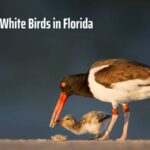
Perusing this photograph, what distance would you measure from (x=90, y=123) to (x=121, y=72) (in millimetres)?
824

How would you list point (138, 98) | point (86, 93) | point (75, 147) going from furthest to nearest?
point (86, 93)
point (138, 98)
point (75, 147)

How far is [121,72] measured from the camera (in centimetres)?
911

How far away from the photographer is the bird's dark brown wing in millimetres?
9062

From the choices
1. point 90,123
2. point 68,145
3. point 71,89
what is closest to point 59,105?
point 71,89

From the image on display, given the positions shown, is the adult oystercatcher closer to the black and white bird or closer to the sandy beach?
the black and white bird

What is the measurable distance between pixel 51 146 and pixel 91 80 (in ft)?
8.46

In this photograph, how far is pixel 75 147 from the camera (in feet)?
23.1

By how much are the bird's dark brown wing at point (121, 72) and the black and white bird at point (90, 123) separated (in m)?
0.46

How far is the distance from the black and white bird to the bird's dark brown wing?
1.51 feet

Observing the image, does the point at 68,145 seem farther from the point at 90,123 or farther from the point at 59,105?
the point at 59,105

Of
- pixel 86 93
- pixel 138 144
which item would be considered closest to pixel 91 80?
pixel 86 93

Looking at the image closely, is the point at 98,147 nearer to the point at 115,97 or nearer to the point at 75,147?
the point at 75,147

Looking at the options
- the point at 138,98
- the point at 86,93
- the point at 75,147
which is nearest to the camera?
the point at 75,147

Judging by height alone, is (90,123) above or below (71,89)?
below
